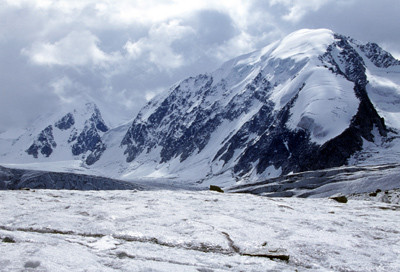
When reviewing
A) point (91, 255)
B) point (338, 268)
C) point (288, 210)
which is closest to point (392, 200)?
point (288, 210)

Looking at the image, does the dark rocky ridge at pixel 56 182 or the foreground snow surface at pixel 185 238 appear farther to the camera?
the dark rocky ridge at pixel 56 182

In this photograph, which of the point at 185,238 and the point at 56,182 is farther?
the point at 56,182

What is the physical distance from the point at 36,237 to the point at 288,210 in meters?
11.2

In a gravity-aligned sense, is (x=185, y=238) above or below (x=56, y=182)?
above

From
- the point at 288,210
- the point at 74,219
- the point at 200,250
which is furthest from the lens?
the point at 288,210

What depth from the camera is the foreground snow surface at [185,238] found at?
10195mm

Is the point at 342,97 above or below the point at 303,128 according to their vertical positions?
above

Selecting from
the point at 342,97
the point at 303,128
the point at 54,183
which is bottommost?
the point at 54,183

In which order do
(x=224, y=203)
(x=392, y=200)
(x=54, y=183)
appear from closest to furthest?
(x=224, y=203) < (x=392, y=200) < (x=54, y=183)

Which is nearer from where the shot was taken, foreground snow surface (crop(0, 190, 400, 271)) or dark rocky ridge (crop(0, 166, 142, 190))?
foreground snow surface (crop(0, 190, 400, 271))

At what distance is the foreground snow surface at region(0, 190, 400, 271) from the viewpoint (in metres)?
10.2

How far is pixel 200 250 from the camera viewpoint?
11.8 metres

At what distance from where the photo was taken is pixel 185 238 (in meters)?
12.6

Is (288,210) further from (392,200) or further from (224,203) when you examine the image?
(392,200)
